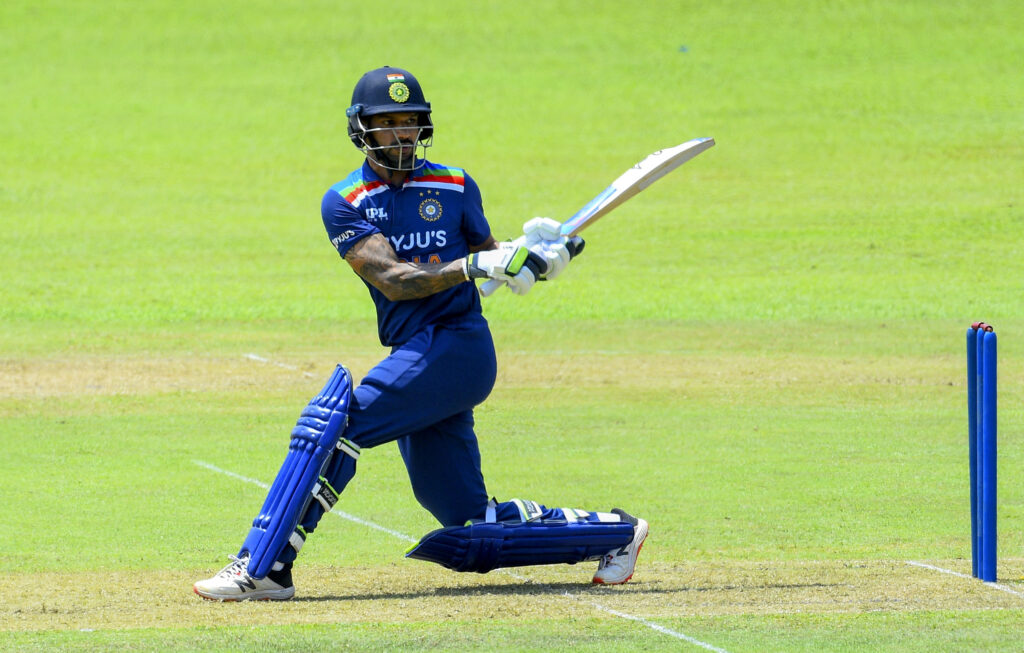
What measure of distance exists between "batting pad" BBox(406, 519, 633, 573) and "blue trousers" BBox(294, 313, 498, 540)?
0.43ft

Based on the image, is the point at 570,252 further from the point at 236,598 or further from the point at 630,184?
the point at 236,598

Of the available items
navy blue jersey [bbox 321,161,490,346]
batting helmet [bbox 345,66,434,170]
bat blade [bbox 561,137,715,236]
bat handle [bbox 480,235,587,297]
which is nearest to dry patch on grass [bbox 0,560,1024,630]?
navy blue jersey [bbox 321,161,490,346]

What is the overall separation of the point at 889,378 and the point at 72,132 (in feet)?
75.1

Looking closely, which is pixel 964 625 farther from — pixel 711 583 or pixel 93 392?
pixel 93 392

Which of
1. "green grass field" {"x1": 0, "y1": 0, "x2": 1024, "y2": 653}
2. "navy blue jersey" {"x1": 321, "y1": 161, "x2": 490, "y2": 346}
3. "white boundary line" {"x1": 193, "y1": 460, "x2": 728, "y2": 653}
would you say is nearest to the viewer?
"white boundary line" {"x1": 193, "y1": 460, "x2": 728, "y2": 653}

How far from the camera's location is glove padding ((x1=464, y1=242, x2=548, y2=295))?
5.89 meters

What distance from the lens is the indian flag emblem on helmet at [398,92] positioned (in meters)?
6.40

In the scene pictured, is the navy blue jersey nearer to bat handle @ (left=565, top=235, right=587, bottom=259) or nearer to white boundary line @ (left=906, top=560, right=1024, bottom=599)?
bat handle @ (left=565, top=235, right=587, bottom=259)

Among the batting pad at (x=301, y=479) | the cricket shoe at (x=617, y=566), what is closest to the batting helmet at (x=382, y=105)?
the batting pad at (x=301, y=479)

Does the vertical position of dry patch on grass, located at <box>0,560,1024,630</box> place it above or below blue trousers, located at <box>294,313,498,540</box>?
below

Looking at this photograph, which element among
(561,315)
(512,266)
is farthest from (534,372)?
(512,266)

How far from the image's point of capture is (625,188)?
6.32 meters

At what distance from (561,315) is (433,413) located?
1274 cm

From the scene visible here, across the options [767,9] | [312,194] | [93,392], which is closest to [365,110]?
[93,392]
